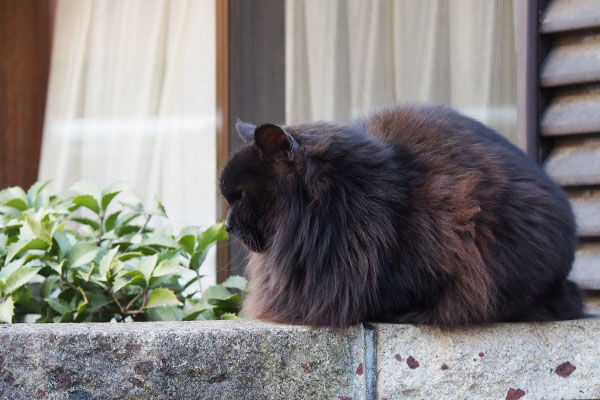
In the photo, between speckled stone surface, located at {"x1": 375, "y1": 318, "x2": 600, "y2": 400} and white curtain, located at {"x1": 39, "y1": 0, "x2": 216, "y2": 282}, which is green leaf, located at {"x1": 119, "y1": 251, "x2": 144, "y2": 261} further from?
white curtain, located at {"x1": 39, "y1": 0, "x2": 216, "y2": 282}

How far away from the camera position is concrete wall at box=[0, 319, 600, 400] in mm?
1781

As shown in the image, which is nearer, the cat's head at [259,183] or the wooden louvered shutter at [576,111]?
the cat's head at [259,183]

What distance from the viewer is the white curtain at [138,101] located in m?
4.45

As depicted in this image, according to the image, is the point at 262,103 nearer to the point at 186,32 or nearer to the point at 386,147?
the point at 186,32

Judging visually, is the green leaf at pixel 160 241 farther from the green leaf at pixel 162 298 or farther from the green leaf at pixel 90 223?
the green leaf at pixel 162 298

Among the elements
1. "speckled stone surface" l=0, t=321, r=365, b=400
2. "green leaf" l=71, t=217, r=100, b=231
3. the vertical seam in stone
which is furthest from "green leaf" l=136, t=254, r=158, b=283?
the vertical seam in stone

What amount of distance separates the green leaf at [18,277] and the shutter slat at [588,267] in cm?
192

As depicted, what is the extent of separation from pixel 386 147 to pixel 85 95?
3037 millimetres

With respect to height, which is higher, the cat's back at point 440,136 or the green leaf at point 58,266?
the cat's back at point 440,136

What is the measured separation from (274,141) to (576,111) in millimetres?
1493

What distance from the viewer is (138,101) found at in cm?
464

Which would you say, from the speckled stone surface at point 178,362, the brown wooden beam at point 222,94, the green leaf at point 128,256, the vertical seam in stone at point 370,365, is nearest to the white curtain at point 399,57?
the brown wooden beam at point 222,94

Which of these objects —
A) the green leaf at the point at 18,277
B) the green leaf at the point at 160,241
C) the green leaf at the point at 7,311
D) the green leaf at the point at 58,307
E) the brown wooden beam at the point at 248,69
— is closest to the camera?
the green leaf at the point at 7,311

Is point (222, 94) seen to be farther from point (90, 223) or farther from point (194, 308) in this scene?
point (194, 308)
